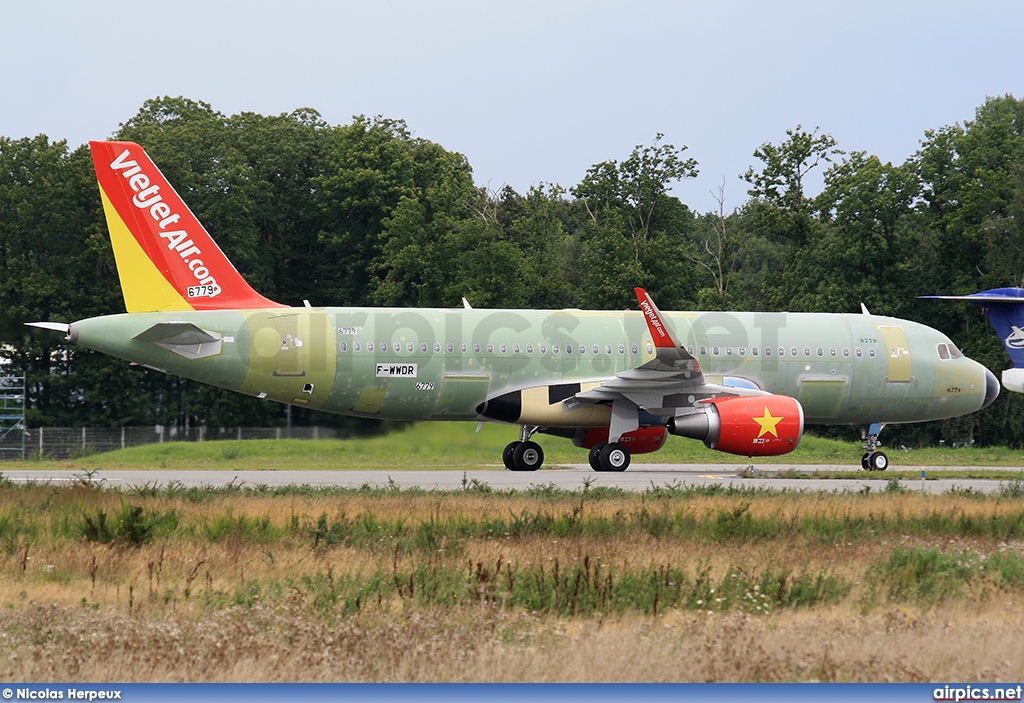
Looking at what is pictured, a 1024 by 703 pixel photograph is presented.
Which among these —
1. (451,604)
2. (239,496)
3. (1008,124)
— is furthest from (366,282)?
(451,604)

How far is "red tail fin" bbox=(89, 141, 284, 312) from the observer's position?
89.2 ft

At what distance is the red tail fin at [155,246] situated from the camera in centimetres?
2720

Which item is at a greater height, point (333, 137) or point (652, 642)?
point (333, 137)

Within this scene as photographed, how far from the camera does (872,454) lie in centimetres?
2984

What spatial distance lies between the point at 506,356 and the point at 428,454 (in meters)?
3.16

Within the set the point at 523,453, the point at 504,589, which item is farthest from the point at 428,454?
the point at 504,589

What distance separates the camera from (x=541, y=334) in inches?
1126

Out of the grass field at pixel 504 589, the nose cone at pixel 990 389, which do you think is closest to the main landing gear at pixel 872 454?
the nose cone at pixel 990 389

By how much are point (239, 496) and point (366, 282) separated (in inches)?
1650

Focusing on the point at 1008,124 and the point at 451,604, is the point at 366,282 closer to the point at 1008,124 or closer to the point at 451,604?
the point at 1008,124

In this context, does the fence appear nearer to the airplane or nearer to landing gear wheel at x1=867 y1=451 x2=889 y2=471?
the airplane

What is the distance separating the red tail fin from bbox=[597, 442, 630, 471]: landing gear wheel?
326 inches

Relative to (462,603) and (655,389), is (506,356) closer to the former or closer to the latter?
(655,389)

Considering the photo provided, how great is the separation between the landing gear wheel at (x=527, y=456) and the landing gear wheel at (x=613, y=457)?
143 centimetres
